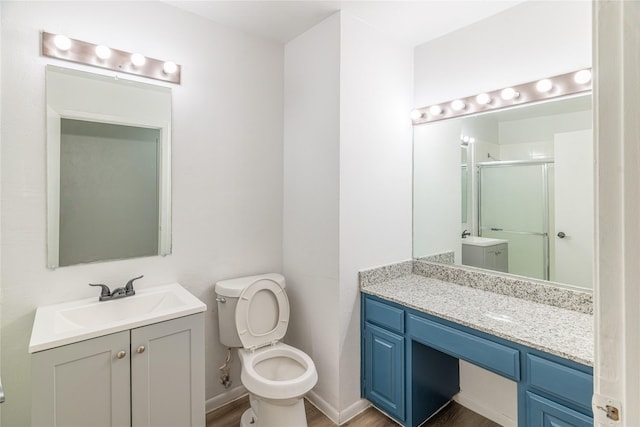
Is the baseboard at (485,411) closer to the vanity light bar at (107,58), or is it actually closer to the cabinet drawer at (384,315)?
the cabinet drawer at (384,315)

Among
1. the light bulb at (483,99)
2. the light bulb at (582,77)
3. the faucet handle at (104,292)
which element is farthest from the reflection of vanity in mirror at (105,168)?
the light bulb at (582,77)

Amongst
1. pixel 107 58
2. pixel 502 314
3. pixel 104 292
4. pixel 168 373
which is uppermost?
pixel 107 58

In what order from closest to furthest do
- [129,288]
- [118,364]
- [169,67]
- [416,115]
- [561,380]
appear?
[561,380] < [118,364] < [129,288] < [169,67] < [416,115]

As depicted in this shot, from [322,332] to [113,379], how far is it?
1.16m

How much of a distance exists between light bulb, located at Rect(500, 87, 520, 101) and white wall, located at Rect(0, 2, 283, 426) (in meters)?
1.48

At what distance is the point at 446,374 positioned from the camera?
210 centimetres

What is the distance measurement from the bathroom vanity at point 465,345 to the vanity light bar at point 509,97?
3.47 feet

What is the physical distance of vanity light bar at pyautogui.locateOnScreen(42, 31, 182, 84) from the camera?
160 centimetres

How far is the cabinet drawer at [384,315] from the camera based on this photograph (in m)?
1.89

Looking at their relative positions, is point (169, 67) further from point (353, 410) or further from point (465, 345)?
point (353, 410)

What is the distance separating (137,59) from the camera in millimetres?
1802

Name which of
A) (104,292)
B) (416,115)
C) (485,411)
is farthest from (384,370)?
(416,115)

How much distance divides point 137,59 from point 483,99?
2.05 metres

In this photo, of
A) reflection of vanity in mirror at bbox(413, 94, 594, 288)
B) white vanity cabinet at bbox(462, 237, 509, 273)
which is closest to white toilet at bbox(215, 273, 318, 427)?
reflection of vanity in mirror at bbox(413, 94, 594, 288)
